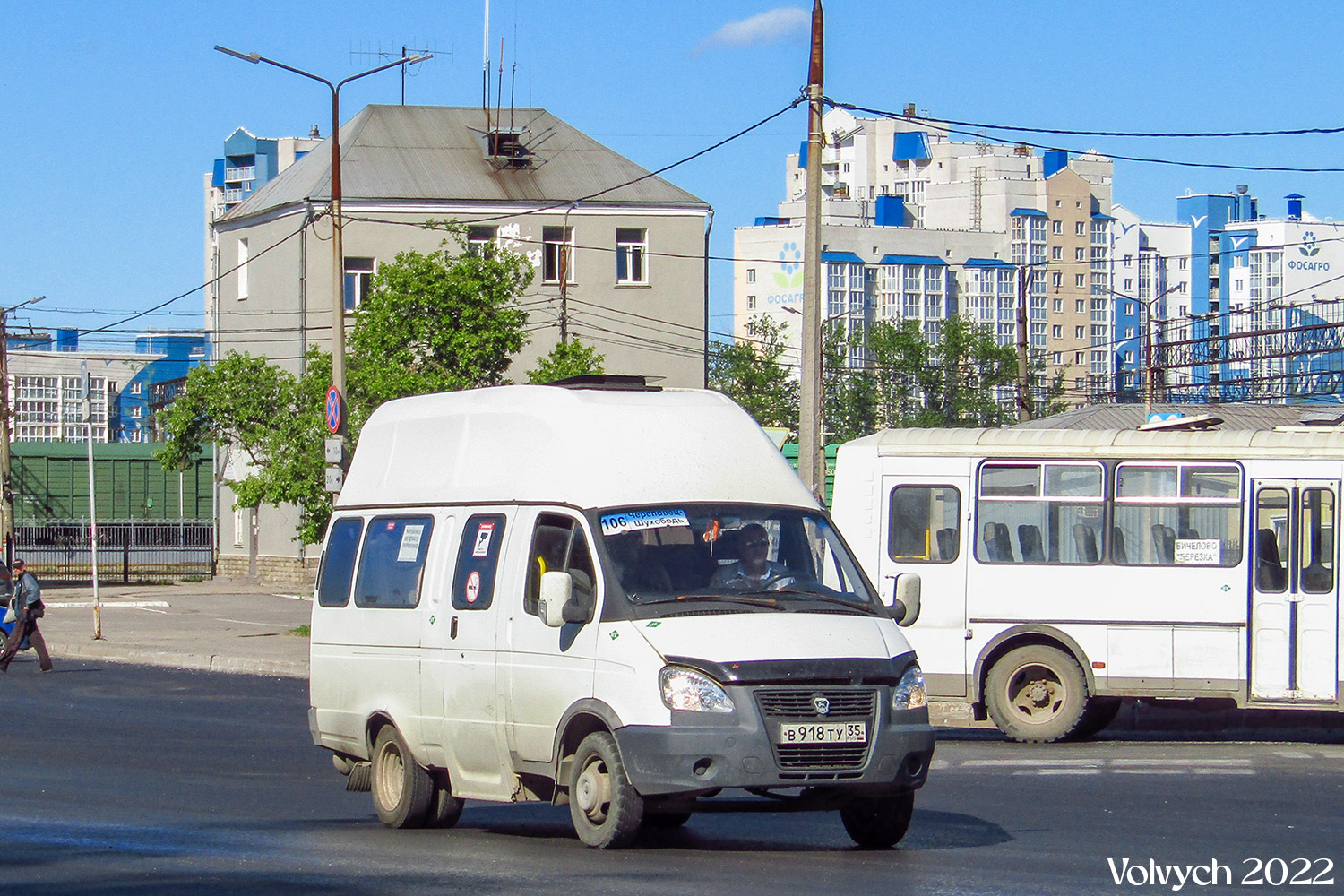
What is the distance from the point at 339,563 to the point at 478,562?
78.8 inches

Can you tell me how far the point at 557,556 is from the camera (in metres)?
9.49

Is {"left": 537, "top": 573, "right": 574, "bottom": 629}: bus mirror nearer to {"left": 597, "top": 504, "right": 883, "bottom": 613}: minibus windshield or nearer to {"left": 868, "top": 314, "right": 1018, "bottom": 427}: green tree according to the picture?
{"left": 597, "top": 504, "right": 883, "bottom": 613}: minibus windshield

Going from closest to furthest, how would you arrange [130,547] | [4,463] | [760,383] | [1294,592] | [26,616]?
[1294,592], [26,616], [4,463], [130,547], [760,383]

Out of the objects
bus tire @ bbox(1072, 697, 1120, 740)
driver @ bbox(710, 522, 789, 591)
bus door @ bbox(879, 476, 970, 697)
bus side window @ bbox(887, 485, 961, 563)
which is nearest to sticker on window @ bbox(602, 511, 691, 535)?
driver @ bbox(710, 522, 789, 591)

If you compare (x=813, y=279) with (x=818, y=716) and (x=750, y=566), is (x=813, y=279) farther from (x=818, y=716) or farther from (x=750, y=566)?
(x=818, y=716)

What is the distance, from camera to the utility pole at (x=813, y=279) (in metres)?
20.6

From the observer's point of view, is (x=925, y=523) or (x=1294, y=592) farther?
(x=925, y=523)

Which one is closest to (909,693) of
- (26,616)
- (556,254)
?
(26,616)

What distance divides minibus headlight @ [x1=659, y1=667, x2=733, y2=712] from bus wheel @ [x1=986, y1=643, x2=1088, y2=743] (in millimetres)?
8578

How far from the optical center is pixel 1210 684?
1606cm

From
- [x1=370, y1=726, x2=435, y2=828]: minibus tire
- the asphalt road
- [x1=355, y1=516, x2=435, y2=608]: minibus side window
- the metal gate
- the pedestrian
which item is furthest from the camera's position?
the metal gate

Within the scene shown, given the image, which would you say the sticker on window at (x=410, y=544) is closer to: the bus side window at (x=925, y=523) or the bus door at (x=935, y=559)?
the bus door at (x=935, y=559)

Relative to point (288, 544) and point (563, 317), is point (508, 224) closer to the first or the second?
point (563, 317)

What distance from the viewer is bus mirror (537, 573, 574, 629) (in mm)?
8820
